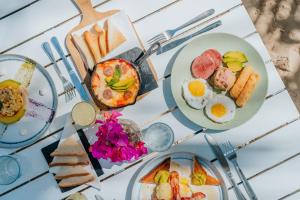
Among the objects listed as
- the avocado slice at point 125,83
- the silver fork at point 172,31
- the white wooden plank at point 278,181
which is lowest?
the white wooden plank at point 278,181

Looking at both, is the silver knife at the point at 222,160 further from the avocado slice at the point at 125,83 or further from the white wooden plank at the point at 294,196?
the avocado slice at the point at 125,83

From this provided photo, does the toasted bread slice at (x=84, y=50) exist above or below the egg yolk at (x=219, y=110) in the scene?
above

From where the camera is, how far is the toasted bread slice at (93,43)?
181 cm

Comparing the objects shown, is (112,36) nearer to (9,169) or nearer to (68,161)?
(68,161)

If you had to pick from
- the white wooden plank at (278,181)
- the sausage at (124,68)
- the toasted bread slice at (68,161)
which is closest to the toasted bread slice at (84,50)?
the sausage at (124,68)

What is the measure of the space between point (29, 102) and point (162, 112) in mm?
512

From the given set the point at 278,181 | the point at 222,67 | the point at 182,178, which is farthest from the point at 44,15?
the point at 278,181

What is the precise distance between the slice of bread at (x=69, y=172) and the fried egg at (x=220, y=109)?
52 centimetres

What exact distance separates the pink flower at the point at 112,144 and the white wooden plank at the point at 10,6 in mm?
576

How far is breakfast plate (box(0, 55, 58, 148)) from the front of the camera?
182 cm

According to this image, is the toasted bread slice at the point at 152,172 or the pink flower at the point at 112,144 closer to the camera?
the pink flower at the point at 112,144

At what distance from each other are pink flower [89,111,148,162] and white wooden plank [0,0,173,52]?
0.43 m

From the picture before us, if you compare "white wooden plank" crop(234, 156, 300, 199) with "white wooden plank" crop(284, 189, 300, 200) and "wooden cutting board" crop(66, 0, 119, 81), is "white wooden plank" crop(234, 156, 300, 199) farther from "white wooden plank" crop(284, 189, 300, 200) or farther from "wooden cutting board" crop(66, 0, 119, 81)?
"wooden cutting board" crop(66, 0, 119, 81)

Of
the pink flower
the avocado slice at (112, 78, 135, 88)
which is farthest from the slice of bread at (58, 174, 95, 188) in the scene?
the avocado slice at (112, 78, 135, 88)
